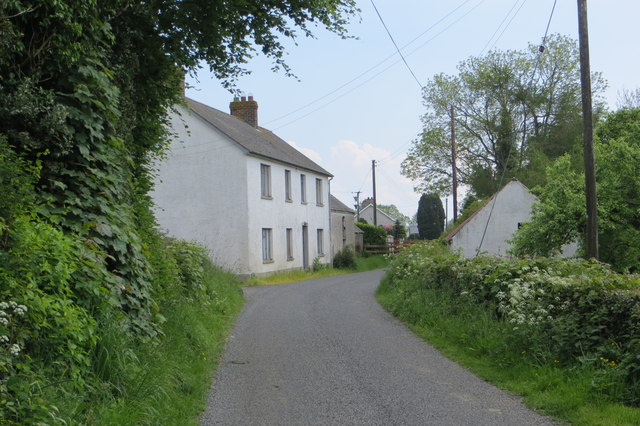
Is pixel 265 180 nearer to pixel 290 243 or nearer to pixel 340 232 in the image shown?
pixel 290 243

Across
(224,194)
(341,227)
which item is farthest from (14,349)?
(341,227)

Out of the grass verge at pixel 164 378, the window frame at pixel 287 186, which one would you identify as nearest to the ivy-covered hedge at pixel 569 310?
the grass verge at pixel 164 378

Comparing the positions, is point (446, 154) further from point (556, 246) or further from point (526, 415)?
point (526, 415)

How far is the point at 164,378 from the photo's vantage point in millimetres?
6633

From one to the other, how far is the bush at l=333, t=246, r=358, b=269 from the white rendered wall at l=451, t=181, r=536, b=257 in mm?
8935

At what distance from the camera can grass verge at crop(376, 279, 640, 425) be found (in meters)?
6.43

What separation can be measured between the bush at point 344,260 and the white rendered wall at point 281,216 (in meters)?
0.62

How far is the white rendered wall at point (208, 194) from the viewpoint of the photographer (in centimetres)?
2820

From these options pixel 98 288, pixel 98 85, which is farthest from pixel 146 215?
pixel 98 288

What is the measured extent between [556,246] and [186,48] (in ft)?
59.4

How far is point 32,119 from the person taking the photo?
264 inches

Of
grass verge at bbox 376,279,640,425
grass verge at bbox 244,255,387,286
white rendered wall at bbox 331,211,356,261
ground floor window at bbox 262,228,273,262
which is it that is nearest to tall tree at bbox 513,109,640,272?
grass verge at bbox 244,255,387,286

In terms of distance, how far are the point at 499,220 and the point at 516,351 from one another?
24.3 metres

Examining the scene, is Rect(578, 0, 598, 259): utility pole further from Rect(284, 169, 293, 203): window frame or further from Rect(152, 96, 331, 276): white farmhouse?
Rect(284, 169, 293, 203): window frame
